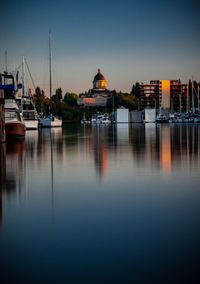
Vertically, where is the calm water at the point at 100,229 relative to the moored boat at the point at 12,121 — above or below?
below

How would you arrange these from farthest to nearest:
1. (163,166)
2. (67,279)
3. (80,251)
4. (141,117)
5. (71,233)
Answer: (141,117) → (163,166) → (71,233) → (80,251) → (67,279)

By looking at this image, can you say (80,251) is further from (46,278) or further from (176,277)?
(176,277)

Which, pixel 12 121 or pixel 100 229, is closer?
pixel 100 229

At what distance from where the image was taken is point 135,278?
14.0ft

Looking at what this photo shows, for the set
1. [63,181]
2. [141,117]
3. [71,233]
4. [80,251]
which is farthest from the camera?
[141,117]

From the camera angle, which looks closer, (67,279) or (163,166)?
(67,279)

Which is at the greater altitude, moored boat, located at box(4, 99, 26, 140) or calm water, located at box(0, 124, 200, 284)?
moored boat, located at box(4, 99, 26, 140)

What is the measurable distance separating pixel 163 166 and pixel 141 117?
153 meters

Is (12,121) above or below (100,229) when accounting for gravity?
above

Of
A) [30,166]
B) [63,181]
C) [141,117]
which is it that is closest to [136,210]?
[63,181]

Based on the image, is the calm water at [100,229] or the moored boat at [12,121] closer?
the calm water at [100,229]

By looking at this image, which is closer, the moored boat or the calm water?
the calm water

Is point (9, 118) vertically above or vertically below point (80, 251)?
above

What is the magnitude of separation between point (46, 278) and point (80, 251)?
818mm
